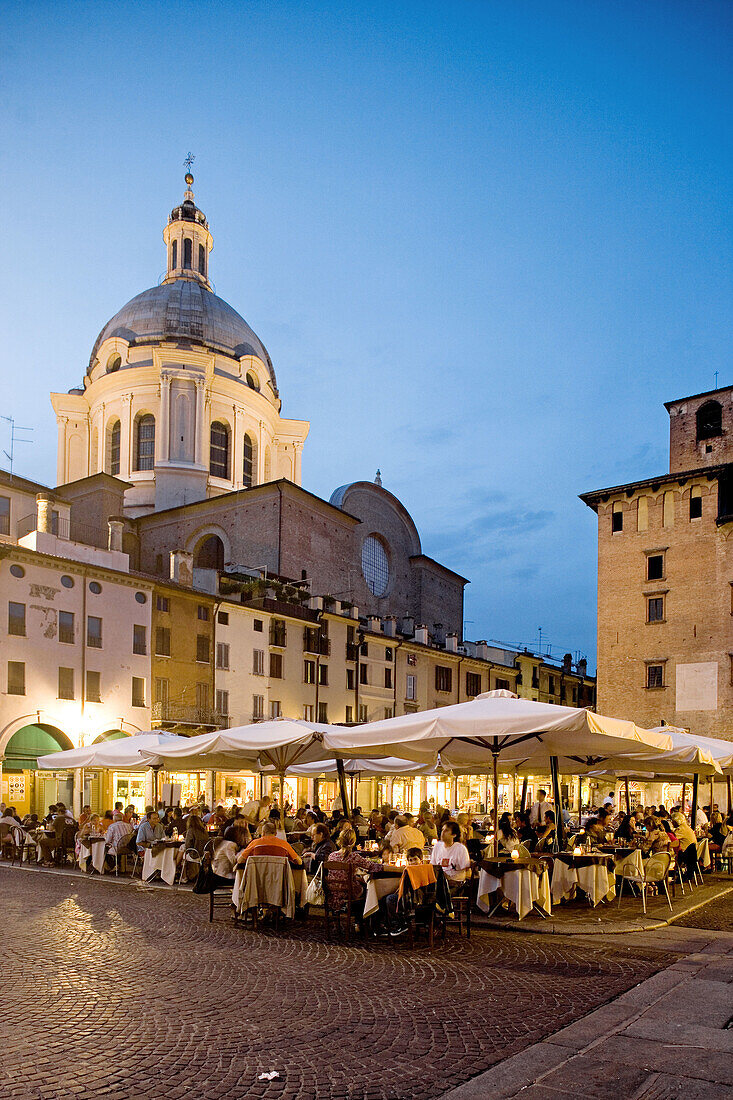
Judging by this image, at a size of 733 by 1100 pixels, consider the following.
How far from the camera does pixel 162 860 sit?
53.1 ft

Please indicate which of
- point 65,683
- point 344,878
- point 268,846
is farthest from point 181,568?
point 344,878

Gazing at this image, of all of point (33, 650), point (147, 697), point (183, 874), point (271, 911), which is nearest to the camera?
point (271, 911)

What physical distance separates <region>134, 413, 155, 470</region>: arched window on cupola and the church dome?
520 cm

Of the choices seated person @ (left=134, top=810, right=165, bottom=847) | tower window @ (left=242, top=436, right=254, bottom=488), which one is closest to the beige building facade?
tower window @ (left=242, top=436, right=254, bottom=488)

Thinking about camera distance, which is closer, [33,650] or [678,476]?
[33,650]

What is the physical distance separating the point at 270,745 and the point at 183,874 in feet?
11.7

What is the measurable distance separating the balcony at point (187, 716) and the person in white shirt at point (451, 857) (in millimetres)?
24137

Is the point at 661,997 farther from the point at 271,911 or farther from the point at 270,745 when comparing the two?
the point at 270,745

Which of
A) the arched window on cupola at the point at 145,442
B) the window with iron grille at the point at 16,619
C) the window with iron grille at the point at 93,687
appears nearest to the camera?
the window with iron grille at the point at 16,619

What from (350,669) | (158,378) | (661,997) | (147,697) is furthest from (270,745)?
(158,378)

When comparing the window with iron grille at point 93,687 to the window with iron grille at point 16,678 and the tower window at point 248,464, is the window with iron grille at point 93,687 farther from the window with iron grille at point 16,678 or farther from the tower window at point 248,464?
the tower window at point 248,464

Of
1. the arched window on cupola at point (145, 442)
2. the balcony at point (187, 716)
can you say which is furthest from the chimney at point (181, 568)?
the arched window on cupola at point (145, 442)

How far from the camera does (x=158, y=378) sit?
181 ft

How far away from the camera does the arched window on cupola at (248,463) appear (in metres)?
58.1
